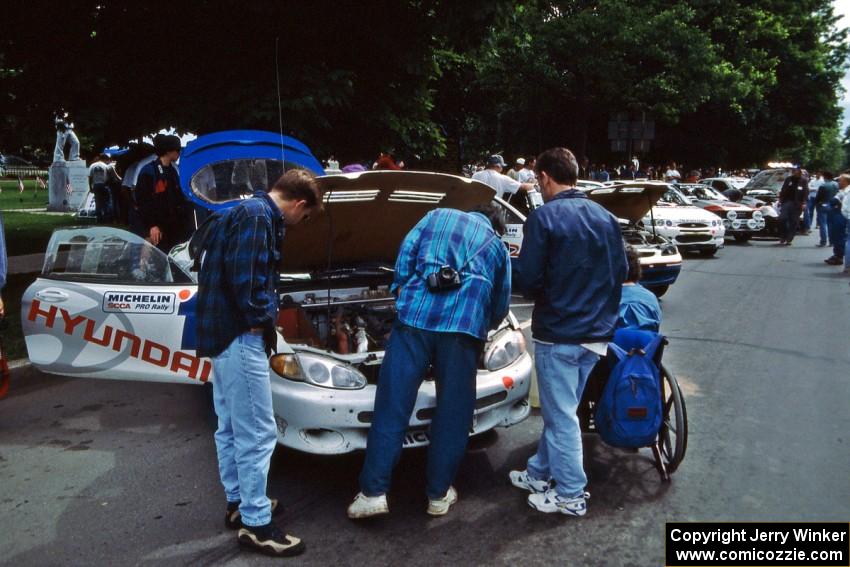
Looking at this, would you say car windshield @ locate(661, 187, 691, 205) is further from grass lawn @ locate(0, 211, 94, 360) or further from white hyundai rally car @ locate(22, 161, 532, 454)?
grass lawn @ locate(0, 211, 94, 360)

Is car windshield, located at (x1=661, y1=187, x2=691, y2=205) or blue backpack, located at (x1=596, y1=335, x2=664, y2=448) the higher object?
car windshield, located at (x1=661, y1=187, x2=691, y2=205)

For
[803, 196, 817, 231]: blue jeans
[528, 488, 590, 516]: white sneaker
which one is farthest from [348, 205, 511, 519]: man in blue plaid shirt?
[803, 196, 817, 231]: blue jeans

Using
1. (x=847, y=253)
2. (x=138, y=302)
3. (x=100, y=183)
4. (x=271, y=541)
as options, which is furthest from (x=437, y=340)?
(x=100, y=183)

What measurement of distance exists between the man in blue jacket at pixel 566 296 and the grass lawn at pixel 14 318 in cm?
376

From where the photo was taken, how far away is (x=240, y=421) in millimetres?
3422

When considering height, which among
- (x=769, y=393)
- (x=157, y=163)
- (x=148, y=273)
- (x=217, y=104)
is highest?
(x=217, y=104)

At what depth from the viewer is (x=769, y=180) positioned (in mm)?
24609

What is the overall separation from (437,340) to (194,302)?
77.2 inches

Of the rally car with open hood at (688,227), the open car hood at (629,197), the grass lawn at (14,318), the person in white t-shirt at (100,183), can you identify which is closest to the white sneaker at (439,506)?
the grass lawn at (14,318)

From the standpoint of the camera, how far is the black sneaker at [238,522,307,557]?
3441mm

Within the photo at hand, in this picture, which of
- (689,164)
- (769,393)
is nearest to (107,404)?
(769,393)

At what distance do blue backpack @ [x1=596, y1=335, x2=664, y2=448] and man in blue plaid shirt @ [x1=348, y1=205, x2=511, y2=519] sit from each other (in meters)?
0.81

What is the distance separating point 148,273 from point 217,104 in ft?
16.9

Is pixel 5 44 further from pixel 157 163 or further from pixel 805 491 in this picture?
pixel 805 491
